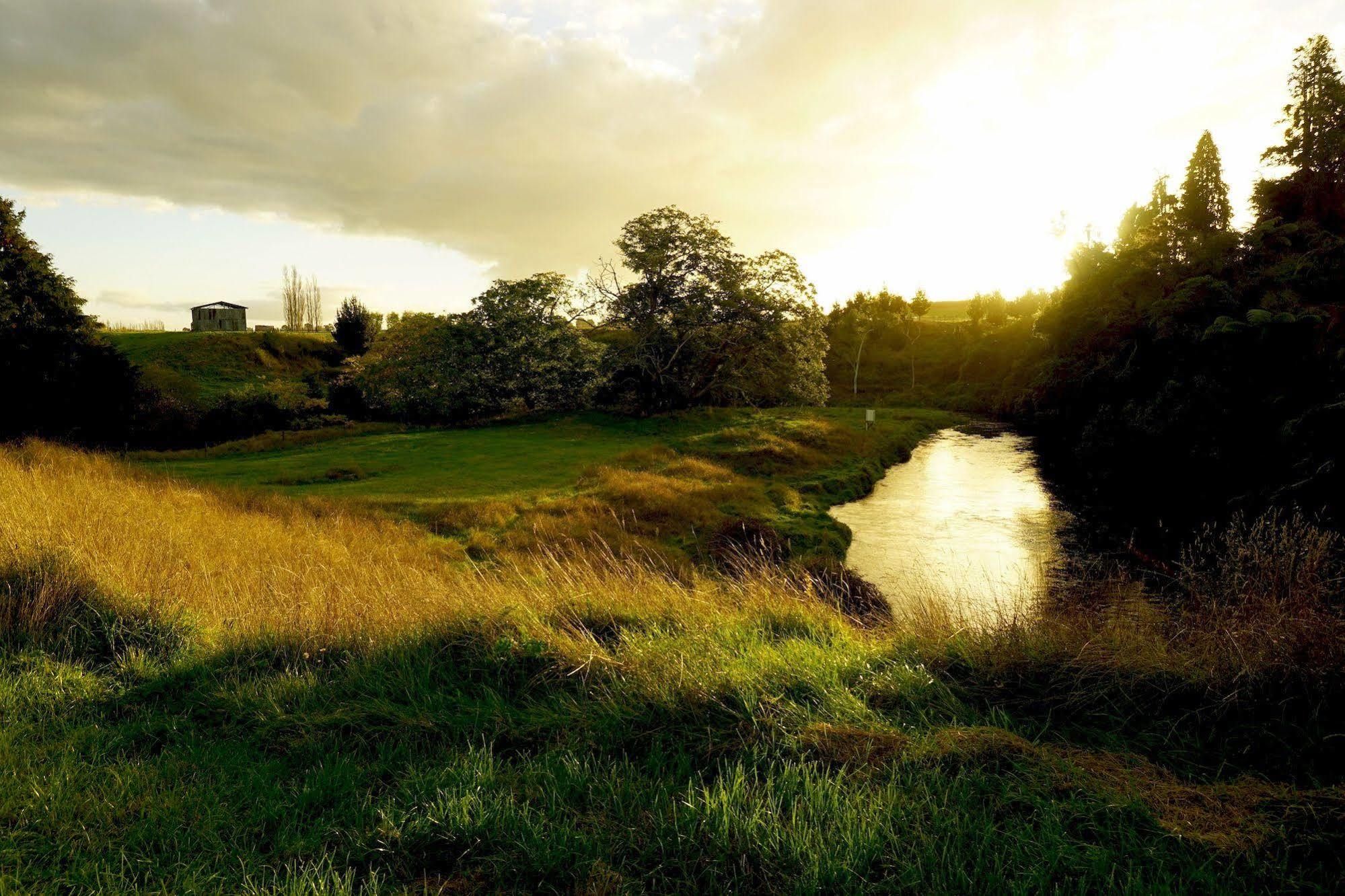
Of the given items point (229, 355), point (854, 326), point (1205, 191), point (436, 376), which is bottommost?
point (436, 376)

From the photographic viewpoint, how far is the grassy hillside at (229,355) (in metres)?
58.8

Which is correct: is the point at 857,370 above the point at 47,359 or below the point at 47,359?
above

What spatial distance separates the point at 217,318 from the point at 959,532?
3535 inches

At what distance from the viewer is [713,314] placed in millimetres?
39062

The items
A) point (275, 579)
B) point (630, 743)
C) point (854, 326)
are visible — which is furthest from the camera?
point (854, 326)

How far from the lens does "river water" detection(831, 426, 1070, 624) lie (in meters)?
15.2

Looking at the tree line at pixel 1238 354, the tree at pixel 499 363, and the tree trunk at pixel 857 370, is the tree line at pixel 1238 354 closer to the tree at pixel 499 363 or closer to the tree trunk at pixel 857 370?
the tree at pixel 499 363

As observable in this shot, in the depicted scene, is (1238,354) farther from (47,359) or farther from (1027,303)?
(1027,303)

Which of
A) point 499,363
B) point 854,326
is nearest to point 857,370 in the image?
point 854,326

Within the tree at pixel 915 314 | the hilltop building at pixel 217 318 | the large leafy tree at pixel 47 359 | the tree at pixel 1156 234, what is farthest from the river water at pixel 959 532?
the hilltop building at pixel 217 318

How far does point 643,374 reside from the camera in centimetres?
4044

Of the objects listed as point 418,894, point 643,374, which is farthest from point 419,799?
point 643,374

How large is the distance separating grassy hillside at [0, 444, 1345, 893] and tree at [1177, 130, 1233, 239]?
177 ft

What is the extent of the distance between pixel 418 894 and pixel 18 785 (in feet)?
9.01
